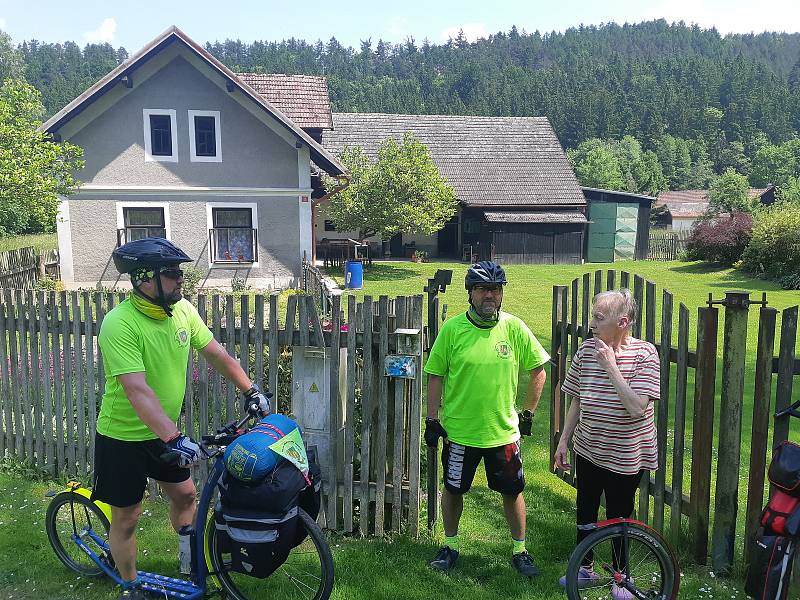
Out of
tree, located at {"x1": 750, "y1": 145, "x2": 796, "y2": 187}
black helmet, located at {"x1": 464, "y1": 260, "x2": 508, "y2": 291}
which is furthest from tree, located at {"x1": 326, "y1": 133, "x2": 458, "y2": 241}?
tree, located at {"x1": 750, "y1": 145, "x2": 796, "y2": 187}

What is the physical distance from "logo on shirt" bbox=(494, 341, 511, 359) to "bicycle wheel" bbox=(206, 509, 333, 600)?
4.46 feet

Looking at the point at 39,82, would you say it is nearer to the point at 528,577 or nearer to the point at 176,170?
the point at 176,170

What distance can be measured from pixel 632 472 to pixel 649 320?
3.34 feet

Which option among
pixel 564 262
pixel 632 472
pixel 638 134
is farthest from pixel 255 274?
pixel 638 134

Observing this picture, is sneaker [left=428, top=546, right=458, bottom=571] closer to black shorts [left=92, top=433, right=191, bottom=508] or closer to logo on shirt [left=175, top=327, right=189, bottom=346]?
black shorts [left=92, top=433, right=191, bottom=508]

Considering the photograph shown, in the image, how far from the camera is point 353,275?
1878cm

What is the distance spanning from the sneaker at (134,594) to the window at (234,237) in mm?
15904

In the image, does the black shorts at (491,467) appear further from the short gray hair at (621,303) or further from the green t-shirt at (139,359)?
the green t-shirt at (139,359)

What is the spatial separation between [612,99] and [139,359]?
376ft

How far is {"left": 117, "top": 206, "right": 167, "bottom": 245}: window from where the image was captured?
18.4m

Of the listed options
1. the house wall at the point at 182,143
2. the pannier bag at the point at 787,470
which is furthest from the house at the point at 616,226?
the pannier bag at the point at 787,470

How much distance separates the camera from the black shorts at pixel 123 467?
128 inches

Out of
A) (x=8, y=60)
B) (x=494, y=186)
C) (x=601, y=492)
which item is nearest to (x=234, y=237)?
(x=494, y=186)

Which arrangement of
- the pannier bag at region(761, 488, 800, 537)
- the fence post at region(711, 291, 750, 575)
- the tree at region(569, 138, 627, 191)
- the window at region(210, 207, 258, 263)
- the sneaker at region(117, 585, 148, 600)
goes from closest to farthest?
the pannier bag at region(761, 488, 800, 537)
the sneaker at region(117, 585, 148, 600)
the fence post at region(711, 291, 750, 575)
the window at region(210, 207, 258, 263)
the tree at region(569, 138, 627, 191)
